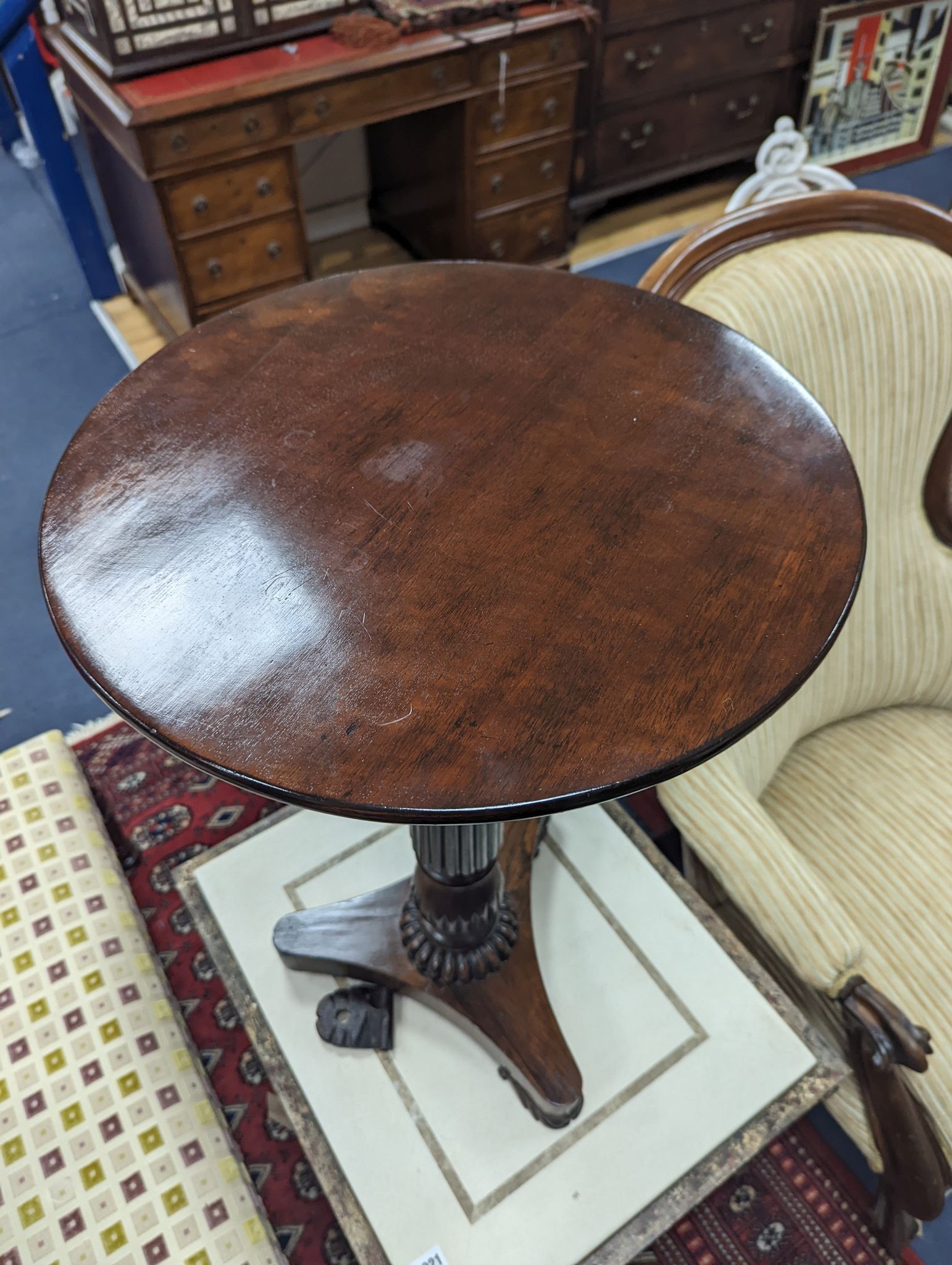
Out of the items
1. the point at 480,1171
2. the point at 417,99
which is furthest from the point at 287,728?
the point at 417,99

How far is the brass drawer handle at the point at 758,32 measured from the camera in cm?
304

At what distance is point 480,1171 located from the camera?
46.9 inches

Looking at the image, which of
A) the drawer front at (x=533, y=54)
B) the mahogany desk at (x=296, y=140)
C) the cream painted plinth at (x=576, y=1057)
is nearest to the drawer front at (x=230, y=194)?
the mahogany desk at (x=296, y=140)

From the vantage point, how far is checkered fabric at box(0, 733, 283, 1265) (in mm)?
1048

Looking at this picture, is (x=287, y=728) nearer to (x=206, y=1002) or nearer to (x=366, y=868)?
(x=366, y=868)

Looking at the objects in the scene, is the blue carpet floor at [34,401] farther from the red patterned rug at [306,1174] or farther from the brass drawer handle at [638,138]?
the brass drawer handle at [638,138]

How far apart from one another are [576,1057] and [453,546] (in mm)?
821

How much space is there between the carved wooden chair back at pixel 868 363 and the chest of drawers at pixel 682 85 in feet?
6.28

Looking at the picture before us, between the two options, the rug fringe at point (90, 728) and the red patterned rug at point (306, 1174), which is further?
the rug fringe at point (90, 728)

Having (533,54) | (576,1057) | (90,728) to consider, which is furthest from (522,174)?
(576,1057)

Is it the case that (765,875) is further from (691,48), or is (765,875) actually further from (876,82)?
(876,82)

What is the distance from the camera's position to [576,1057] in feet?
4.22

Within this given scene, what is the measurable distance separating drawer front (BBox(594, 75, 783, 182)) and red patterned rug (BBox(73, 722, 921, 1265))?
8.36 feet

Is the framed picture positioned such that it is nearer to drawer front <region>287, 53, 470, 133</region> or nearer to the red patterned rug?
drawer front <region>287, 53, 470, 133</region>
